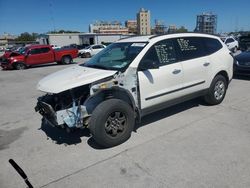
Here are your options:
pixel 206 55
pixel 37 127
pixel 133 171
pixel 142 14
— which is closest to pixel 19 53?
pixel 37 127

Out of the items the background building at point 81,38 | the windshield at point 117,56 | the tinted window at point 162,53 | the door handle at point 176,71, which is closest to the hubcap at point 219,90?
the door handle at point 176,71

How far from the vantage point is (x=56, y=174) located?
319 centimetres

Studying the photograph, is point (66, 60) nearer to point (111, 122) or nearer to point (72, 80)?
point (72, 80)

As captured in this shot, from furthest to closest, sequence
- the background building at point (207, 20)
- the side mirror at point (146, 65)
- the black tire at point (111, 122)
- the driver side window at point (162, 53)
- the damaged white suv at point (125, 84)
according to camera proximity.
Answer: the background building at point (207, 20), the driver side window at point (162, 53), the side mirror at point (146, 65), the damaged white suv at point (125, 84), the black tire at point (111, 122)

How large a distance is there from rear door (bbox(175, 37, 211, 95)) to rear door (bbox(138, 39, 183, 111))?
196 mm

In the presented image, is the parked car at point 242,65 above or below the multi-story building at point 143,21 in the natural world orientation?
below

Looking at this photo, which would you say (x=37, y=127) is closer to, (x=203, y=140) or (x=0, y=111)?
(x=0, y=111)

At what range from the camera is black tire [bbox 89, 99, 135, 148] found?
355 centimetres

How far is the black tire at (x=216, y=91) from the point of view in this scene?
17.8ft

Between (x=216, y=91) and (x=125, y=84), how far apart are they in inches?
111

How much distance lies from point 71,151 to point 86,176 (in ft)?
2.64

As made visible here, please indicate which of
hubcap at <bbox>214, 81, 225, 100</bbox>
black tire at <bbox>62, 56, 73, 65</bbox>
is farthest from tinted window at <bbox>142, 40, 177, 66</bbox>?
black tire at <bbox>62, 56, 73, 65</bbox>

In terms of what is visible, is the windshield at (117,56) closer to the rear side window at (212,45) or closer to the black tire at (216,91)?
the rear side window at (212,45)

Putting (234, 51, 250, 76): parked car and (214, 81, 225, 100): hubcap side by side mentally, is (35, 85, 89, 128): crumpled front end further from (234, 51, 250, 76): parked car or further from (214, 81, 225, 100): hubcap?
(234, 51, 250, 76): parked car
